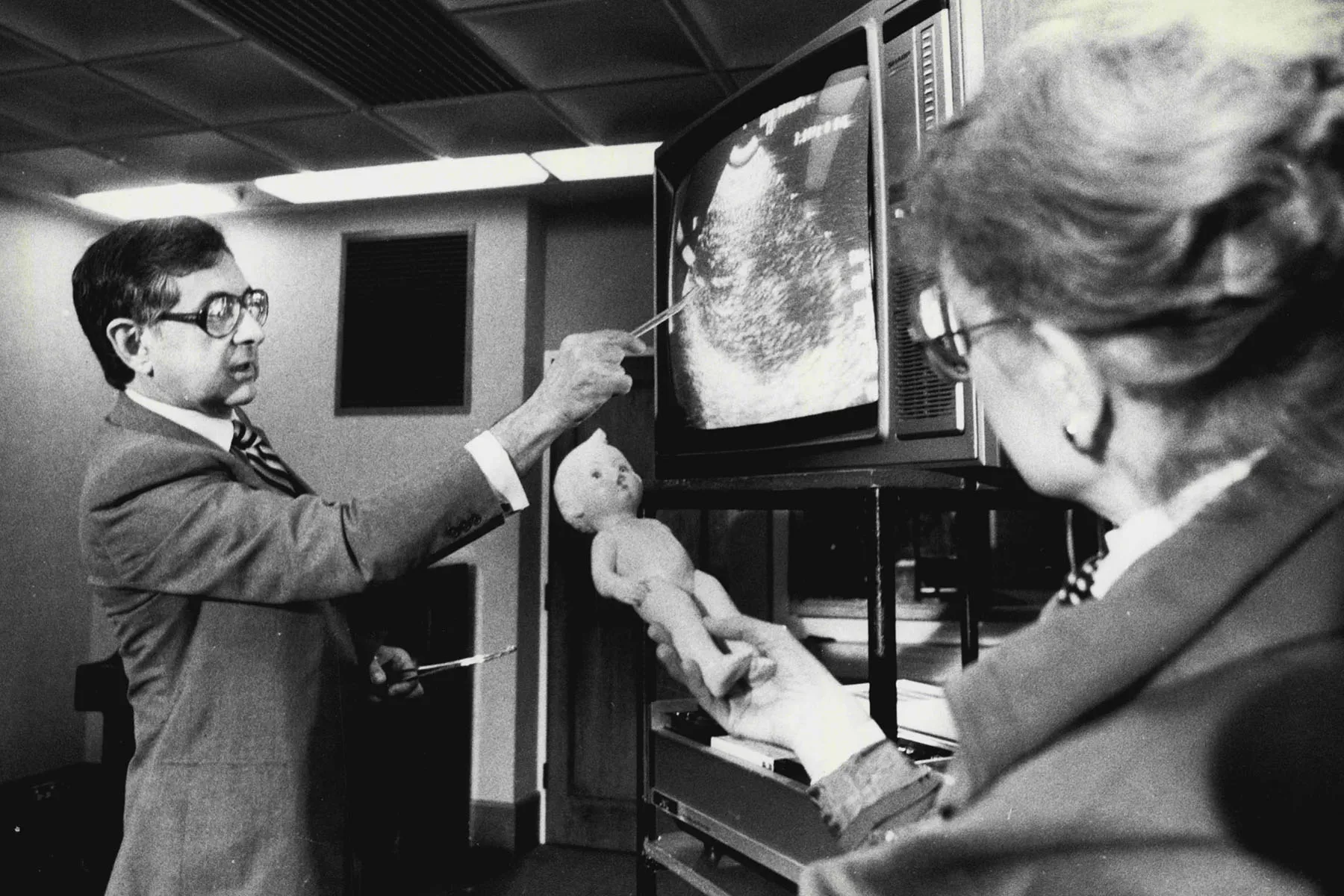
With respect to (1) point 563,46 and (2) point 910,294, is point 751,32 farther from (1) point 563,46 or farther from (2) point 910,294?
(2) point 910,294

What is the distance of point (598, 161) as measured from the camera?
412cm

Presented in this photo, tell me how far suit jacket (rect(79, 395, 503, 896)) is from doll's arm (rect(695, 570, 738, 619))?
16.0 inches

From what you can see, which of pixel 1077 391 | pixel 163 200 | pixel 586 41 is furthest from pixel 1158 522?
pixel 163 200

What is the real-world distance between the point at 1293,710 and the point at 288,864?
144 cm

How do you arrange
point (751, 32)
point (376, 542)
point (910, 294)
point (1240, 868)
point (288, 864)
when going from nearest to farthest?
point (1240, 868) → point (910, 294) → point (376, 542) → point (288, 864) → point (751, 32)

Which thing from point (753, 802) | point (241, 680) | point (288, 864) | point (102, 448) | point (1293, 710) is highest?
point (102, 448)

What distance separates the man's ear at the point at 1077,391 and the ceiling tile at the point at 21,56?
11.4ft

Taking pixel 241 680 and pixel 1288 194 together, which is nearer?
pixel 1288 194

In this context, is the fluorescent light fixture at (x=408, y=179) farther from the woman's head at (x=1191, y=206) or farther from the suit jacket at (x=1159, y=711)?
the suit jacket at (x=1159, y=711)

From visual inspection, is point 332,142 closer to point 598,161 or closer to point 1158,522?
point 598,161

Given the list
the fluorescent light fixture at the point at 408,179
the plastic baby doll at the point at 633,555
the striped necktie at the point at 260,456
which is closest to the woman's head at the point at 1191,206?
the plastic baby doll at the point at 633,555

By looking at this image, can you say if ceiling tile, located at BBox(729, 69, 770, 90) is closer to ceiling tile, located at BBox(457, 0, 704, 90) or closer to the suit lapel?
ceiling tile, located at BBox(457, 0, 704, 90)

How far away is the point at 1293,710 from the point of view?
1.73 feet

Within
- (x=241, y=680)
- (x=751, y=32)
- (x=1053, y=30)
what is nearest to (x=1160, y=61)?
(x=1053, y=30)
